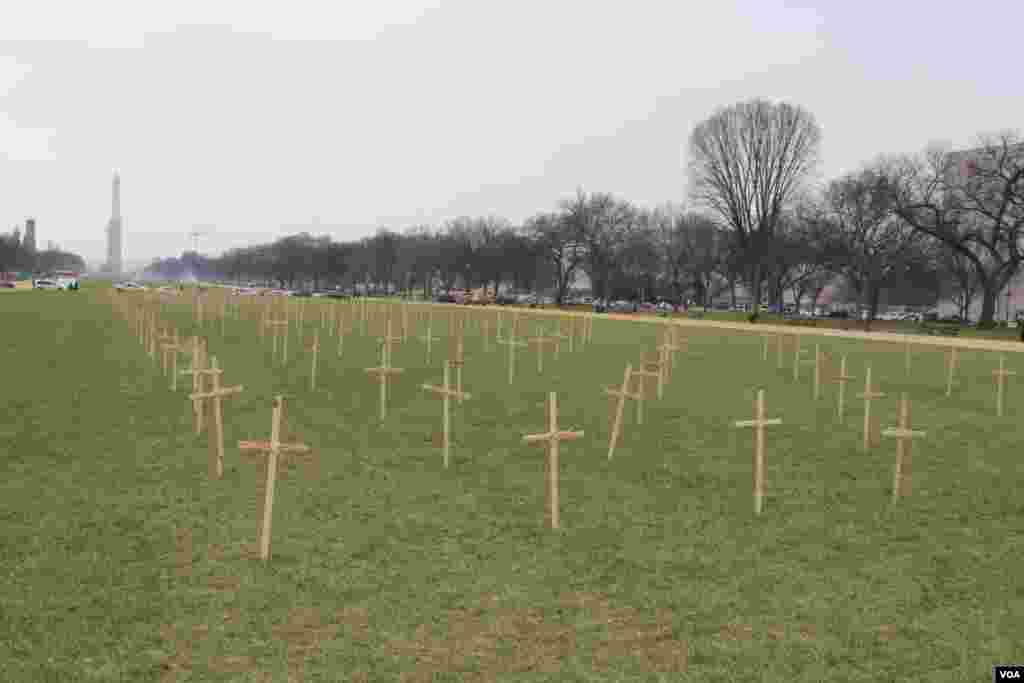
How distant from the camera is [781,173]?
2450 inches

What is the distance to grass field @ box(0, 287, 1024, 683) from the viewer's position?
6.08 metres

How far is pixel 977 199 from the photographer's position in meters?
56.6

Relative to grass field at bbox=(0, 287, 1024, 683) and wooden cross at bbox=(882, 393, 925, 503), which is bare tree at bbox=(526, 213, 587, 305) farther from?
wooden cross at bbox=(882, 393, 925, 503)

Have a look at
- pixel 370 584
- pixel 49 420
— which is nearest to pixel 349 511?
pixel 370 584

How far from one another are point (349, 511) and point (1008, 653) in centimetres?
675

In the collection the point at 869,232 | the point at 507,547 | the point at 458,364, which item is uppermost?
the point at 869,232

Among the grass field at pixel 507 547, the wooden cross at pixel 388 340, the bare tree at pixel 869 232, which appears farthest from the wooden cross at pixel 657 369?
the bare tree at pixel 869 232

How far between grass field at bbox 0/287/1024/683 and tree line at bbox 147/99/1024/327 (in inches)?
1821

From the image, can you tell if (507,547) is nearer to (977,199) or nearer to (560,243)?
(977,199)

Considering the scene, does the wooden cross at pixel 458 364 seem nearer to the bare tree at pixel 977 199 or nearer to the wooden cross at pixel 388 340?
the wooden cross at pixel 388 340

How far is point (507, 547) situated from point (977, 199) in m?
59.5

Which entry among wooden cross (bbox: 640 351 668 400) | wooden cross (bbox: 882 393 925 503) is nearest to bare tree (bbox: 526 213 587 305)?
wooden cross (bbox: 640 351 668 400)

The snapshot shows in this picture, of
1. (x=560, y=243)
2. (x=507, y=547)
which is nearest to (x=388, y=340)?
(x=507, y=547)

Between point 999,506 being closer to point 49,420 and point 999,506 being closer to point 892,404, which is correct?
point 892,404
